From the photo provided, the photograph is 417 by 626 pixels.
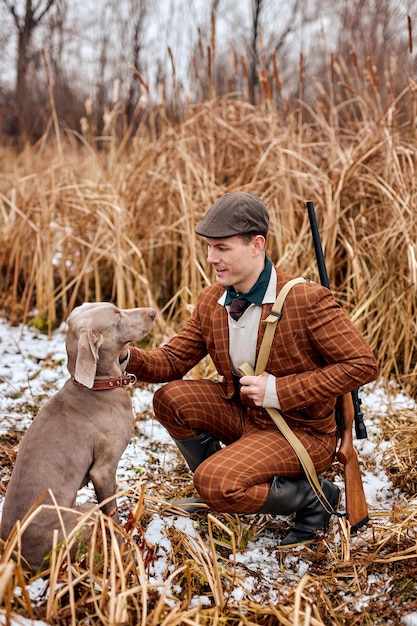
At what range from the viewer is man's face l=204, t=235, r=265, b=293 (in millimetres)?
2586

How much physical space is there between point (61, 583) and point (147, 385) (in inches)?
92.0

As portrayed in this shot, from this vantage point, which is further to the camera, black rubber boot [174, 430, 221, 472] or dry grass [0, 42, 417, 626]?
dry grass [0, 42, 417, 626]

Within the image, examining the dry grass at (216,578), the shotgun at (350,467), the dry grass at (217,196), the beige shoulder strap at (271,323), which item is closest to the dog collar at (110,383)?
the dry grass at (216,578)

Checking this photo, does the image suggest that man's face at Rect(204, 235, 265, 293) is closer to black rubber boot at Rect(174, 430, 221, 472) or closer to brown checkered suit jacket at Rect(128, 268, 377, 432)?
brown checkered suit jacket at Rect(128, 268, 377, 432)

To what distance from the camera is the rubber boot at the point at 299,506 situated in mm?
2568

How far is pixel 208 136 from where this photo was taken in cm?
485

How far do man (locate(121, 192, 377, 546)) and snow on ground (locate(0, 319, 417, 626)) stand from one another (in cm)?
25

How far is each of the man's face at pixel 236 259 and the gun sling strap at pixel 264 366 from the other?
0.53 feet

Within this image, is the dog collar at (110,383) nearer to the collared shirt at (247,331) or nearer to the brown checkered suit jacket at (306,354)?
the brown checkered suit jacket at (306,354)

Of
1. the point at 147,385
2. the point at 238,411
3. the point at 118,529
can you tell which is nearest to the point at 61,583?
the point at 118,529

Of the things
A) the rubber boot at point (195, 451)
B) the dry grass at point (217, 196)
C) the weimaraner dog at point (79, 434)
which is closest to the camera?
the weimaraner dog at point (79, 434)

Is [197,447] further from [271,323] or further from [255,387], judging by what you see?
[271,323]

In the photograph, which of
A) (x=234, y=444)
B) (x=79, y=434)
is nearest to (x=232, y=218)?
(x=234, y=444)

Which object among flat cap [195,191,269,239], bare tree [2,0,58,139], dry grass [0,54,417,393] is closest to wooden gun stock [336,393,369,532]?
flat cap [195,191,269,239]
